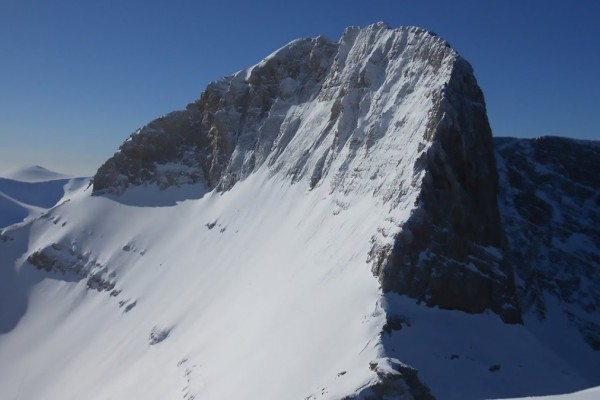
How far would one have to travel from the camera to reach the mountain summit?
37.8 meters

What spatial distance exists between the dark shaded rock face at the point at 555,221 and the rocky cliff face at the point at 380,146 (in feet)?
34.9

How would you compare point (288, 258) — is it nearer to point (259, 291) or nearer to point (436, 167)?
point (259, 291)

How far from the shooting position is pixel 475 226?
153ft

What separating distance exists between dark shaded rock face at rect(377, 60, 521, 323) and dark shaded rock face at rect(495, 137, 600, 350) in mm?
8018

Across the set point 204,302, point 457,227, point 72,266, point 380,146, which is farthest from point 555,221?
point 72,266

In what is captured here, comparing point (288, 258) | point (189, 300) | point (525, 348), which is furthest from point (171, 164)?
point (525, 348)

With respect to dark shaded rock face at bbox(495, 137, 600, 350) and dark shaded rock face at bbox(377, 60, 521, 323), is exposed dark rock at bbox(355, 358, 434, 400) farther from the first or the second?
dark shaded rock face at bbox(495, 137, 600, 350)

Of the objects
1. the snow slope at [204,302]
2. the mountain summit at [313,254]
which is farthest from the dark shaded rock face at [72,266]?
the snow slope at [204,302]

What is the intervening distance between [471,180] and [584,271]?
65.4 feet

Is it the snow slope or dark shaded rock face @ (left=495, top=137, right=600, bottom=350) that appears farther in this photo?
dark shaded rock face @ (left=495, top=137, right=600, bottom=350)

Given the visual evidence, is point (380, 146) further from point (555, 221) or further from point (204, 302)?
point (204, 302)

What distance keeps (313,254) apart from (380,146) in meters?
12.6

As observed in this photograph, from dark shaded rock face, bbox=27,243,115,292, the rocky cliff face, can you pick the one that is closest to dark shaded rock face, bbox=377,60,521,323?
the rocky cliff face

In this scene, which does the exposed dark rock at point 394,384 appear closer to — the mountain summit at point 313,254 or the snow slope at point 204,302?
the mountain summit at point 313,254
